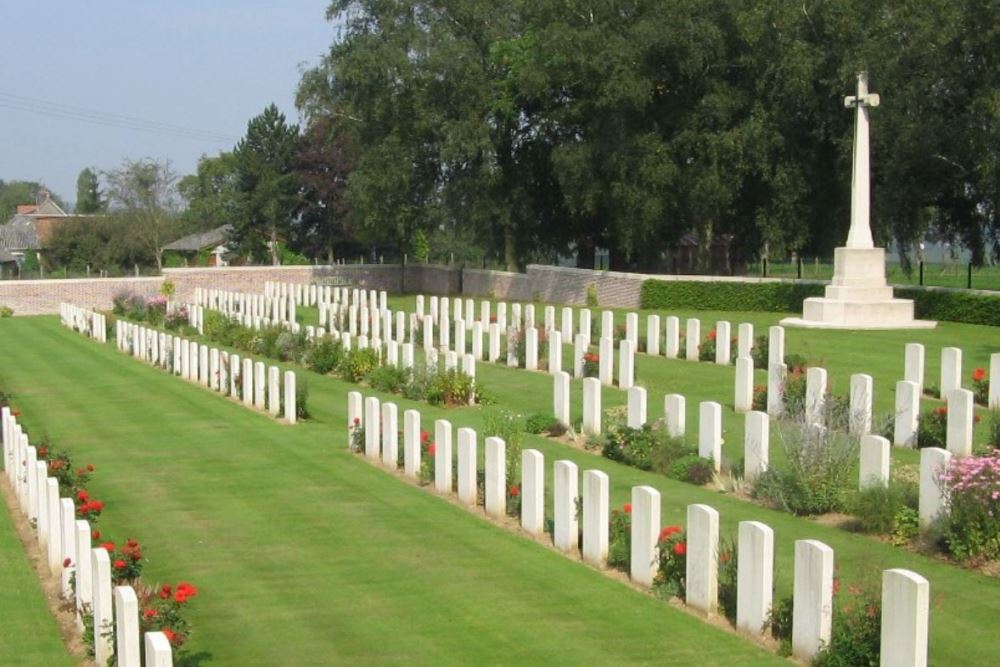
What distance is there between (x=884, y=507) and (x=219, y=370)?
40.3 ft

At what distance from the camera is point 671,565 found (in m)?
8.23

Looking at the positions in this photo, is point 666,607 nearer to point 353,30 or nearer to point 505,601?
point 505,601

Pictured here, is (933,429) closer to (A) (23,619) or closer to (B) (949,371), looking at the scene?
(B) (949,371)

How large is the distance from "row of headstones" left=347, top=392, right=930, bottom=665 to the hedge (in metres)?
16.9

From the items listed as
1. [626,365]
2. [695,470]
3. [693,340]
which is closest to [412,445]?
[695,470]

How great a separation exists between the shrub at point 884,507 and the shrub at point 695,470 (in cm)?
205

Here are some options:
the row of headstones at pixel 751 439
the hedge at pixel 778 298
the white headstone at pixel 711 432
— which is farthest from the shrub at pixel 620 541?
the hedge at pixel 778 298

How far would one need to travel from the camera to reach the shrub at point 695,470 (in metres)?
11.7

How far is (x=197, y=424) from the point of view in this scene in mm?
16219

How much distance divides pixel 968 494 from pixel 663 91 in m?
29.2

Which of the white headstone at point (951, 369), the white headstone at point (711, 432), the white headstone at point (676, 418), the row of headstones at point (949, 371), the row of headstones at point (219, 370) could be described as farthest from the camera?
the row of headstones at point (219, 370)

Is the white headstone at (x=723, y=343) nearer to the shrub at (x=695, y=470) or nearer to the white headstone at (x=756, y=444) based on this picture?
the shrub at (x=695, y=470)

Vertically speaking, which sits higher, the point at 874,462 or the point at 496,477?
the point at 874,462

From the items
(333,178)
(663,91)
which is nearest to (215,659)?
(663,91)
